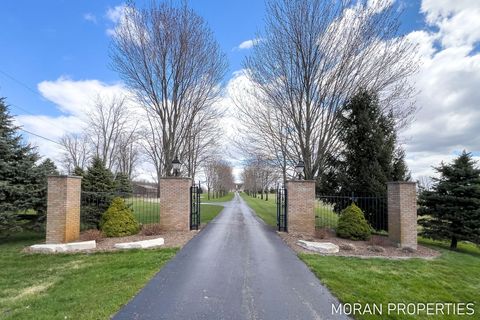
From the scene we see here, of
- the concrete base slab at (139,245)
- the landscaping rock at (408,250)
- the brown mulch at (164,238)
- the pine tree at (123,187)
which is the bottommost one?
the landscaping rock at (408,250)

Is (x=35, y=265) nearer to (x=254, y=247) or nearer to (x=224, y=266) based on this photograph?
(x=224, y=266)

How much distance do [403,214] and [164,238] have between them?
8.31 meters

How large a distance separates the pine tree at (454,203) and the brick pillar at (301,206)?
162 inches

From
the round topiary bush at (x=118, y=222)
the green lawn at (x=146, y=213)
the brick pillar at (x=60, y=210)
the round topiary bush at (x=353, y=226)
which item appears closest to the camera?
the brick pillar at (x=60, y=210)

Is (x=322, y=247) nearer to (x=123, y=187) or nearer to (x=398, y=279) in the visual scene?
(x=398, y=279)

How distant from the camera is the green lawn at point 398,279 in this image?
506cm

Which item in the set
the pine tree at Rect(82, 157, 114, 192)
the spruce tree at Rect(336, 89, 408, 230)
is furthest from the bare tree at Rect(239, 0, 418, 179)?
the pine tree at Rect(82, 157, 114, 192)

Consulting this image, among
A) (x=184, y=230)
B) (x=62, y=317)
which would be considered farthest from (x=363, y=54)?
(x=62, y=317)

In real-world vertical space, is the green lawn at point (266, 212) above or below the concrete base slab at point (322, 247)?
below

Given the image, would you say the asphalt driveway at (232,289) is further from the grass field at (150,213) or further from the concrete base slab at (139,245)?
the grass field at (150,213)

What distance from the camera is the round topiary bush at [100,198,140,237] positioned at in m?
10.6

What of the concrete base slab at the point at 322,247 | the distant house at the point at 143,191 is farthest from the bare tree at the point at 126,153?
the concrete base slab at the point at 322,247

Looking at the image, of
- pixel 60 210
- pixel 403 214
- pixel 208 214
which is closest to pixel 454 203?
pixel 403 214

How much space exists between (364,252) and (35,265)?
873 centimetres
